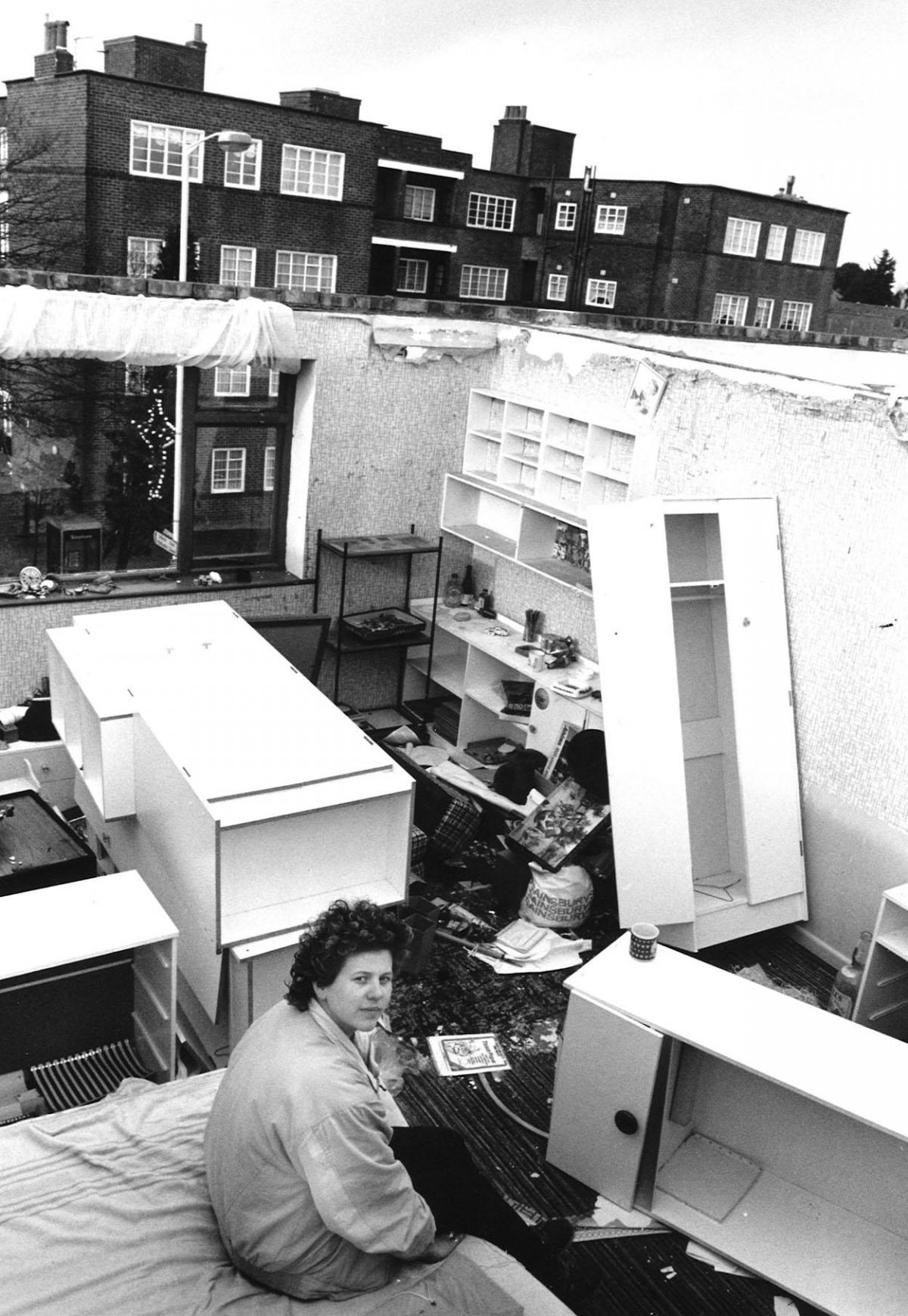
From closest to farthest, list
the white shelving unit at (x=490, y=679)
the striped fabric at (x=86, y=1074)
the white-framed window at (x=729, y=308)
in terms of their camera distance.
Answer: the striped fabric at (x=86, y=1074) → the white shelving unit at (x=490, y=679) → the white-framed window at (x=729, y=308)

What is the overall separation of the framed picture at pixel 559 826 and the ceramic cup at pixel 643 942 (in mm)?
1484

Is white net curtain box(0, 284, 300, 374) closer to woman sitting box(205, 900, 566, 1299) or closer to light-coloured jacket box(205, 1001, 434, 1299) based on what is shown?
woman sitting box(205, 900, 566, 1299)

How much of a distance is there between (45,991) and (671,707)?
288cm

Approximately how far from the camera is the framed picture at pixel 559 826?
17.4 feet

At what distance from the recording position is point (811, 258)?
79.2ft

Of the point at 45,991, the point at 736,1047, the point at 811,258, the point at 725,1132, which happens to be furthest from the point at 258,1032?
the point at 811,258

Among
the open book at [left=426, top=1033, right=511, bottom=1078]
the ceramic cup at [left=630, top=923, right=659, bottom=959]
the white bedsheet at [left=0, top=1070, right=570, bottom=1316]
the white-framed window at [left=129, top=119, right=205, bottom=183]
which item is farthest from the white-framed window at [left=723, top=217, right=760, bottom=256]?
the white bedsheet at [left=0, top=1070, right=570, bottom=1316]

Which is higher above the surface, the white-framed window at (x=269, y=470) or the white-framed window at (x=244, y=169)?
the white-framed window at (x=244, y=169)

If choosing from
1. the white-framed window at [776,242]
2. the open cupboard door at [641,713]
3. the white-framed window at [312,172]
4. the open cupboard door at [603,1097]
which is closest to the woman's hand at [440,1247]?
the open cupboard door at [603,1097]

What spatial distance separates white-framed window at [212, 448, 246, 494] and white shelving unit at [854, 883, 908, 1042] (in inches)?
175

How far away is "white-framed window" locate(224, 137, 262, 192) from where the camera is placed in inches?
701

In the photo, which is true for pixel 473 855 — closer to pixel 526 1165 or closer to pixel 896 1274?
pixel 526 1165

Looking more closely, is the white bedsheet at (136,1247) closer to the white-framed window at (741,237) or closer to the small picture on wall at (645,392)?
the small picture on wall at (645,392)

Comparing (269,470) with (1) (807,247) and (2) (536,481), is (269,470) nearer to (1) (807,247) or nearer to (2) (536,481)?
(2) (536,481)
